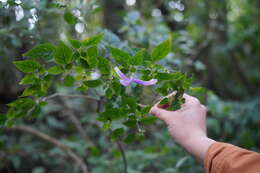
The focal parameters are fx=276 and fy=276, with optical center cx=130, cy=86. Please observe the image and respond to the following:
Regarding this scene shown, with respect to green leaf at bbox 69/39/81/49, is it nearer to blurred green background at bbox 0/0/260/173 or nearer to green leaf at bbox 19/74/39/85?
green leaf at bbox 19/74/39/85

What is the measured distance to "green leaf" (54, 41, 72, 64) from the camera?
0.81 meters

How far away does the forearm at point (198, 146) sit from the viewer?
0.82 metres

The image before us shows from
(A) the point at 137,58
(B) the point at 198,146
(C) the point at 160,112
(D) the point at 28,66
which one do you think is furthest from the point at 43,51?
(B) the point at 198,146

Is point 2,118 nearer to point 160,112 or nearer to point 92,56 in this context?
point 92,56

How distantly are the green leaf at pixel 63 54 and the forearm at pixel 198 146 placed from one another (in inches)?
17.4

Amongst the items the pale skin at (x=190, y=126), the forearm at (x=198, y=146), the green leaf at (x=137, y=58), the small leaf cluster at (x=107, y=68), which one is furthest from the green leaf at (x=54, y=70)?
the forearm at (x=198, y=146)

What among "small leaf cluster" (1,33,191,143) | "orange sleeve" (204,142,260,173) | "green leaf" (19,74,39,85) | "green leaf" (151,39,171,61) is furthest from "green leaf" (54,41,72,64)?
"orange sleeve" (204,142,260,173)

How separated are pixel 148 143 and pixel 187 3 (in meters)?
2.00

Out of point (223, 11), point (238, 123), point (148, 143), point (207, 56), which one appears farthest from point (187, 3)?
point (148, 143)

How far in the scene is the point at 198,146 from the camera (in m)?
0.83

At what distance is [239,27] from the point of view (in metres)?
4.39

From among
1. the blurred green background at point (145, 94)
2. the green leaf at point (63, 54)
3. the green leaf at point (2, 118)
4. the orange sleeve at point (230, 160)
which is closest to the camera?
the orange sleeve at point (230, 160)

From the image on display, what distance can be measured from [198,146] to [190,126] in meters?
0.07

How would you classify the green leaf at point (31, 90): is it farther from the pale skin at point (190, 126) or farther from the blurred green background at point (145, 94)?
the pale skin at point (190, 126)
